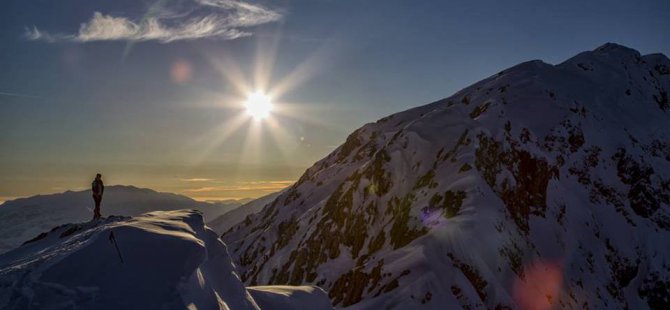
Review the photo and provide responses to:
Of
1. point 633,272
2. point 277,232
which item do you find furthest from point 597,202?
point 277,232

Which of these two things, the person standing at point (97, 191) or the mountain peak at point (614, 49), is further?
the mountain peak at point (614, 49)

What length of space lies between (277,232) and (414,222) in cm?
4611

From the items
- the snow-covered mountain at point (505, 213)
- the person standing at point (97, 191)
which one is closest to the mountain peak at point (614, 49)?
the snow-covered mountain at point (505, 213)

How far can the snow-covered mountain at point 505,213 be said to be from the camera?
37562 millimetres

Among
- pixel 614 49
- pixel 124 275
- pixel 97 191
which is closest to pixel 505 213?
pixel 97 191

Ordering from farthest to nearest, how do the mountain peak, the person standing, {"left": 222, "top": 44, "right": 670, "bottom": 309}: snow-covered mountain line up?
the mountain peak
{"left": 222, "top": 44, "right": 670, "bottom": 309}: snow-covered mountain
the person standing

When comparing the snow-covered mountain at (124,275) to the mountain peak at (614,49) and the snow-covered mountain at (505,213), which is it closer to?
the snow-covered mountain at (505,213)

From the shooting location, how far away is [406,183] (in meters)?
58.2

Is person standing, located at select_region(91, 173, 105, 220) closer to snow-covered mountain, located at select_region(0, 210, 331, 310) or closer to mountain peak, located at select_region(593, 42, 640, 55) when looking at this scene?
snow-covered mountain, located at select_region(0, 210, 331, 310)

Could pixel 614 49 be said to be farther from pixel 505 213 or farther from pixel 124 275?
pixel 124 275

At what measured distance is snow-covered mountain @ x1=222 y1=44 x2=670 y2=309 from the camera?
37562 mm

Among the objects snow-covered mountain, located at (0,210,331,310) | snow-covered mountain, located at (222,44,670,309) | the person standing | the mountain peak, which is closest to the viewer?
snow-covered mountain, located at (0,210,331,310)

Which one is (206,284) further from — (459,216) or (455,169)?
(455,169)

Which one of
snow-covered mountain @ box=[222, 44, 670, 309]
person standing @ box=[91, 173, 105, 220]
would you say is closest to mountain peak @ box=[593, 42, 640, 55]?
snow-covered mountain @ box=[222, 44, 670, 309]
